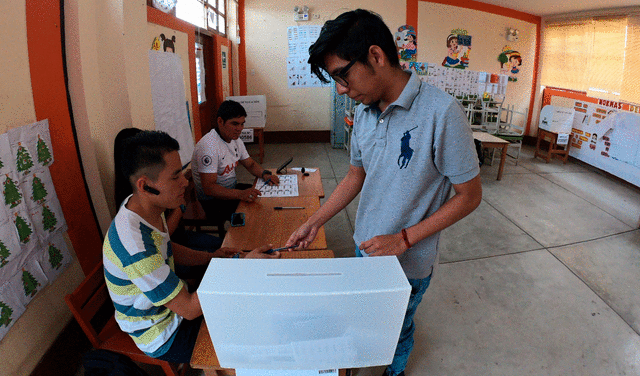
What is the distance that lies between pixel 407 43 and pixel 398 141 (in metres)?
5.80

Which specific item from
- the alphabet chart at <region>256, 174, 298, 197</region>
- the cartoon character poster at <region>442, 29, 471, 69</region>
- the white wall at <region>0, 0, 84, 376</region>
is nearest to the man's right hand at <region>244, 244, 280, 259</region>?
the alphabet chart at <region>256, 174, 298, 197</region>

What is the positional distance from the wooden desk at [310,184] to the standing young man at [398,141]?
0.93 m

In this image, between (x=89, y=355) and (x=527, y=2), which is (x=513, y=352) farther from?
(x=527, y=2)

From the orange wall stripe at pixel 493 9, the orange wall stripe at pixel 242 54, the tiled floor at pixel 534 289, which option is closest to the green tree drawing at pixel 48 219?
the tiled floor at pixel 534 289

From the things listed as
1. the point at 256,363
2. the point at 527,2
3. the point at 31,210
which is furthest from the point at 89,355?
the point at 527,2

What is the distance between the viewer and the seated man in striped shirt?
98 centimetres

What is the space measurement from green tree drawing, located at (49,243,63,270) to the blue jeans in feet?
4.21

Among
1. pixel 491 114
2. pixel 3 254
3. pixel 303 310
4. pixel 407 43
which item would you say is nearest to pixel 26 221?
pixel 3 254

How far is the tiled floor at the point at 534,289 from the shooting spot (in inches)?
69.5

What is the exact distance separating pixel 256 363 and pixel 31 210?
3.80 feet

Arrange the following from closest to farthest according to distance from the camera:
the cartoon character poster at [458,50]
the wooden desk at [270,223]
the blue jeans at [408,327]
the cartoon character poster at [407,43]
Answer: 1. the blue jeans at [408,327]
2. the wooden desk at [270,223]
3. the cartoon character poster at [407,43]
4. the cartoon character poster at [458,50]

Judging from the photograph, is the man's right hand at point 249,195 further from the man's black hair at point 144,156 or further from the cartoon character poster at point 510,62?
the cartoon character poster at point 510,62

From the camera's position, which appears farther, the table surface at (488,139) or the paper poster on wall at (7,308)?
the table surface at (488,139)

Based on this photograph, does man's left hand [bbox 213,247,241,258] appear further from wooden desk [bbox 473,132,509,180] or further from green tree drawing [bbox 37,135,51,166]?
wooden desk [bbox 473,132,509,180]
